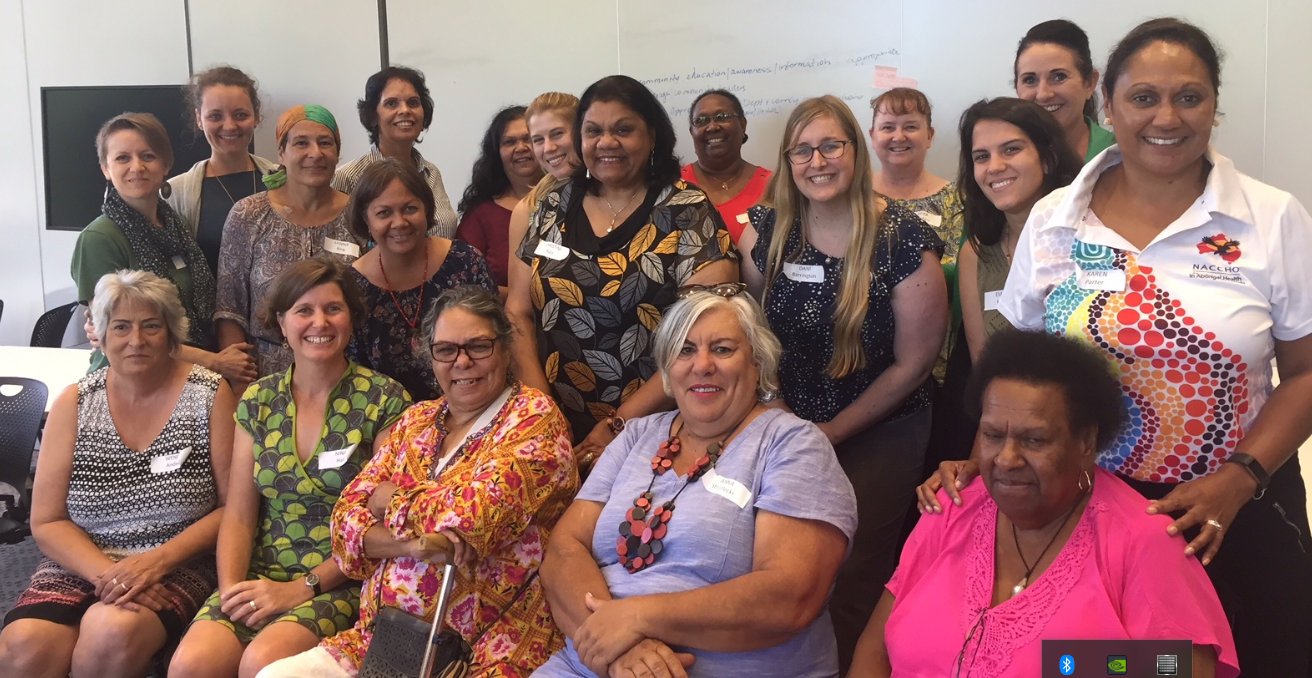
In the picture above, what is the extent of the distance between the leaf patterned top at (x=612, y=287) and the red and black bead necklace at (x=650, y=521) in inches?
24.6

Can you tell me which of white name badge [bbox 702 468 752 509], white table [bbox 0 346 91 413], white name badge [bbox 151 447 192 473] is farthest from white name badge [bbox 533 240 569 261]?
white table [bbox 0 346 91 413]

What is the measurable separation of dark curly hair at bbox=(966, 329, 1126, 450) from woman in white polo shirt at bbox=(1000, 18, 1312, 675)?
5.3 inches

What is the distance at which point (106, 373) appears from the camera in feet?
9.73

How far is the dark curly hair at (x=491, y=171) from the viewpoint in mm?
3963

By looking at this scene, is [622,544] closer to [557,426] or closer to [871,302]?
[557,426]

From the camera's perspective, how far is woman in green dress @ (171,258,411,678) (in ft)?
8.27

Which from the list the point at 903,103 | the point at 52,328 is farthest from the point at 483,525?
the point at 52,328

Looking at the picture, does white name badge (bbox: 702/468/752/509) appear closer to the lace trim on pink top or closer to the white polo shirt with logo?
the lace trim on pink top

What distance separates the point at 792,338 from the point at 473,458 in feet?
2.94

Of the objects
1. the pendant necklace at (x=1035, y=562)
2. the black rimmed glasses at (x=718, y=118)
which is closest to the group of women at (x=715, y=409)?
the pendant necklace at (x=1035, y=562)

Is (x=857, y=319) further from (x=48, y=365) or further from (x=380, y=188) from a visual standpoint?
(x=48, y=365)

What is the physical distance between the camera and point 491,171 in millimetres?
3977

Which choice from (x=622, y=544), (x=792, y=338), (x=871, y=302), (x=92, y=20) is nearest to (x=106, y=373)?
(x=622, y=544)

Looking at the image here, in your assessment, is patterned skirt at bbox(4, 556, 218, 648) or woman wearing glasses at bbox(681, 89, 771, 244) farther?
woman wearing glasses at bbox(681, 89, 771, 244)
